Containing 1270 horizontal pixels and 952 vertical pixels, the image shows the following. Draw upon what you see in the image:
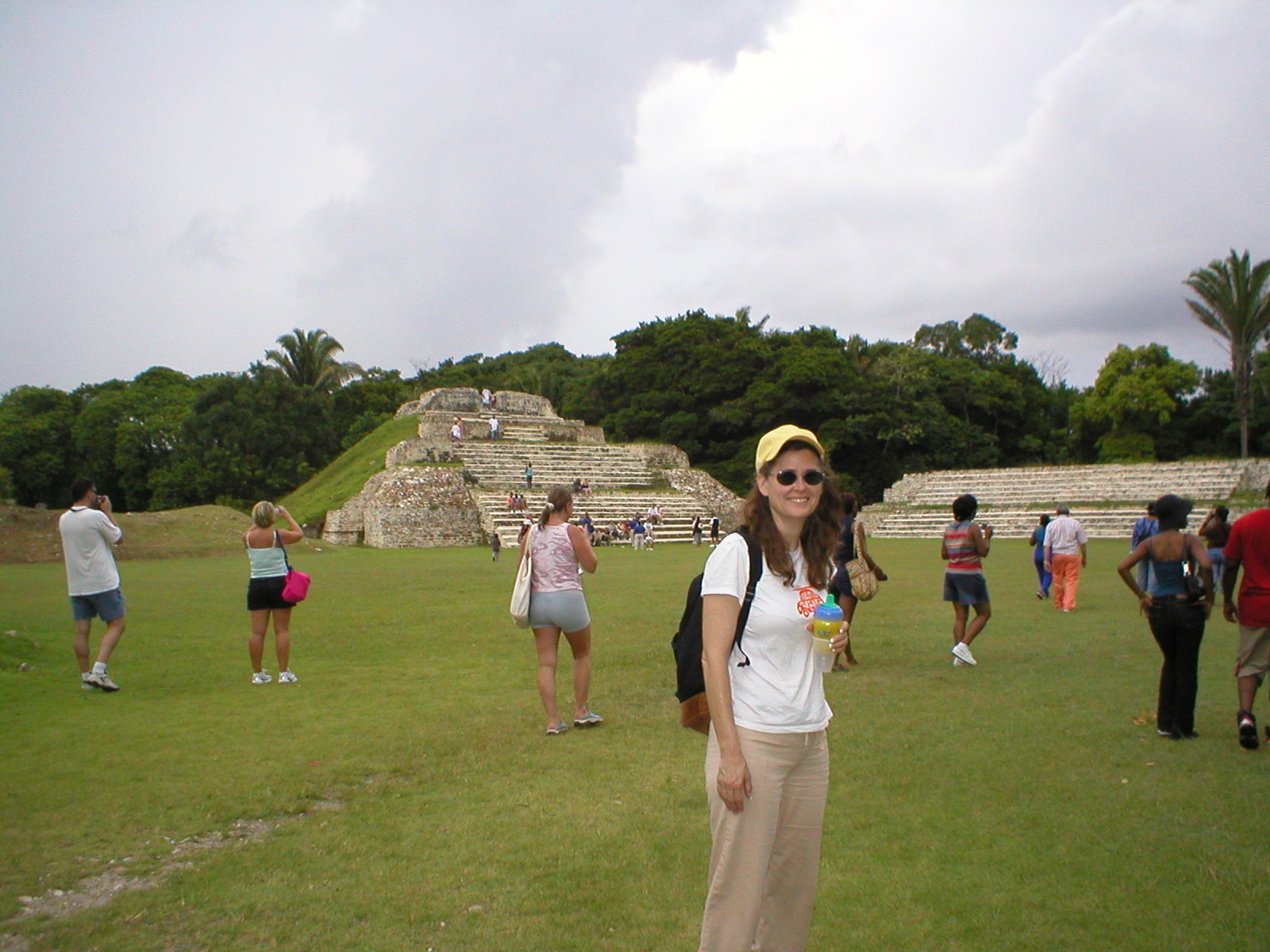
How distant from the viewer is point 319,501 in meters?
32.0

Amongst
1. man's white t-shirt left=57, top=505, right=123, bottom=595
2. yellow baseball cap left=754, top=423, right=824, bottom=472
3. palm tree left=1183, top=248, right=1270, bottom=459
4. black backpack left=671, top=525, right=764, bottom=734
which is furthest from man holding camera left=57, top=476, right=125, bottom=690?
palm tree left=1183, top=248, right=1270, bottom=459

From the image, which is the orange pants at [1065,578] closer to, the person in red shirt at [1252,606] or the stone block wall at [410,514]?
the person in red shirt at [1252,606]

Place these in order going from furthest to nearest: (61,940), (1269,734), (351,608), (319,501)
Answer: (319,501), (351,608), (1269,734), (61,940)

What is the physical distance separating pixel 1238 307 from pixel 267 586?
41424 millimetres

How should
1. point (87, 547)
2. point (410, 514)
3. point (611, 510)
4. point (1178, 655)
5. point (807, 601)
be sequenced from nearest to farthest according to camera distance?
point (807, 601) < point (1178, 655) < point (87, 547) < point (410, 514) < point (611, 510)

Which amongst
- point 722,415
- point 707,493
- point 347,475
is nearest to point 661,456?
point 707,493

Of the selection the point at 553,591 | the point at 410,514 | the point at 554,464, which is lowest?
the point at 553,591

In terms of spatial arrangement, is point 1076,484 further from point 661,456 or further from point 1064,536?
point 1064,536

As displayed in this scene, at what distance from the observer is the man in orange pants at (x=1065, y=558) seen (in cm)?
1121

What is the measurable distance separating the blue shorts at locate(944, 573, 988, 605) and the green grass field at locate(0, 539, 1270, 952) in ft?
1.94

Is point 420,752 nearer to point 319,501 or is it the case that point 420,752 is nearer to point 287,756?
point 287,756

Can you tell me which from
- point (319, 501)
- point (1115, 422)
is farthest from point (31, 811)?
point (1115, 422)

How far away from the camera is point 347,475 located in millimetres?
34219

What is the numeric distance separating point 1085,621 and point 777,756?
9.20m
